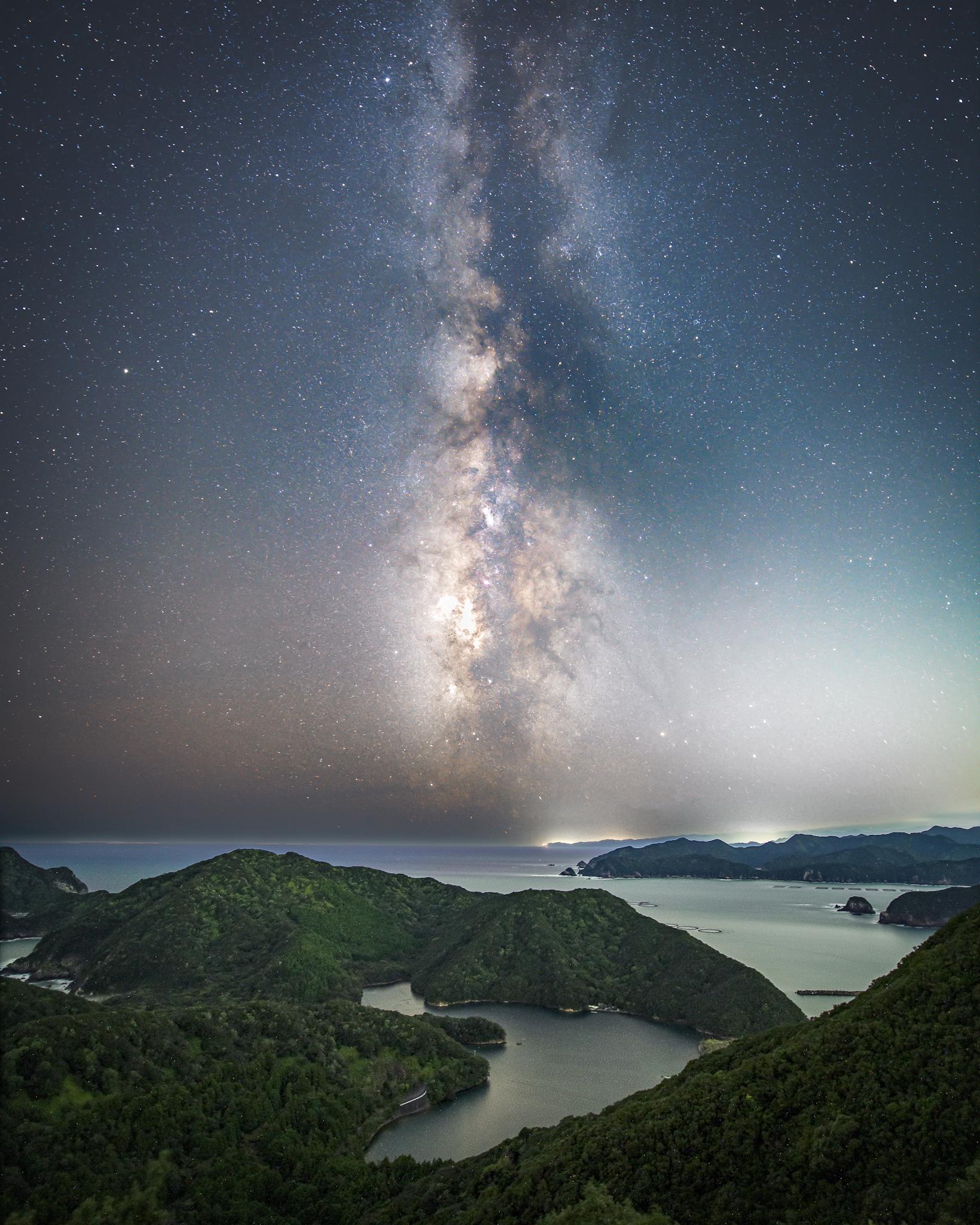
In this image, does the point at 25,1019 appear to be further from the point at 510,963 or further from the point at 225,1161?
the point at 510,963

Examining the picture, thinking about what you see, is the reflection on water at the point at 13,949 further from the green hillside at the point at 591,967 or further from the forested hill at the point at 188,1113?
the forested hill at the point at 188,1113

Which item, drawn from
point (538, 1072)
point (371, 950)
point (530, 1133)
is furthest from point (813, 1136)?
point (371, 950)

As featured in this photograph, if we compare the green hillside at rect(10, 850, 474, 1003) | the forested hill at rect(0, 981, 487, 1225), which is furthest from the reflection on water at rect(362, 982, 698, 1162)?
the green hillside at rect(10, 850, 474, 1003)

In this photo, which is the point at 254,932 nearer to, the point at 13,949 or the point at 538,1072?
the point at 538,1072

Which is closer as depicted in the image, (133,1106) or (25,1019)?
(133,1106)

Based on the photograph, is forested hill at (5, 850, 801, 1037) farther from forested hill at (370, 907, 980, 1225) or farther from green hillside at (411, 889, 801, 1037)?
forested hill at (370, 907, 980, 1225)

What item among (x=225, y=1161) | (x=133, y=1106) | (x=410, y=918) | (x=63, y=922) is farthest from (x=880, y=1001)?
(x=63, y=922)
